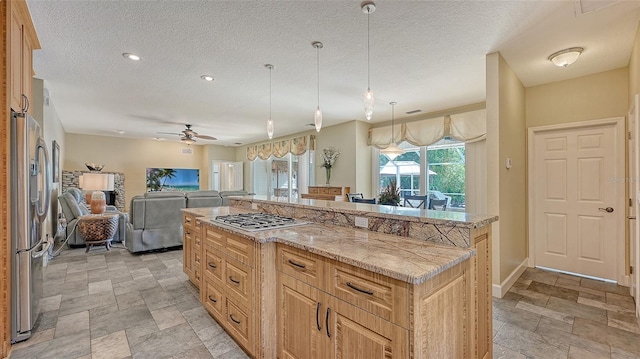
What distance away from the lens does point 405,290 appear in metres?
1.15

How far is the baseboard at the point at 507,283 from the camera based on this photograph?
9.92 ft

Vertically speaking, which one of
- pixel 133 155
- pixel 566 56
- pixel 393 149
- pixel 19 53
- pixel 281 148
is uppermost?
pixel 566 56

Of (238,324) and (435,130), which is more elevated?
(435,130)

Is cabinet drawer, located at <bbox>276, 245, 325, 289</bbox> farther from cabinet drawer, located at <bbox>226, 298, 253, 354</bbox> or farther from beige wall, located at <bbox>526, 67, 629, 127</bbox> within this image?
beige wall, located at <bbox>526, 67, 629, 127</bbox>

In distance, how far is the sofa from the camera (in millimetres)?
4512

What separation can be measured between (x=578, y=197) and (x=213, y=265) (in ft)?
14.8

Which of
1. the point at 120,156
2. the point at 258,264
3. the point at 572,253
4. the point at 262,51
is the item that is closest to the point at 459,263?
the point at 258,264

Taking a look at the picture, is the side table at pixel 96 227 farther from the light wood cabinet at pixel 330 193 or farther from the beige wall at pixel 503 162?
the beige wall at pixel 503 162

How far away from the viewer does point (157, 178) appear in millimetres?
9547

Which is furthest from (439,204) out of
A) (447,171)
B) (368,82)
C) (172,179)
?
(172,179)

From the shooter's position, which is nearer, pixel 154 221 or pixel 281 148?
pixel 154 221

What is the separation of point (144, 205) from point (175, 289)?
192cm

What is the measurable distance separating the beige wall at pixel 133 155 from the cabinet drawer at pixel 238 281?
879cm

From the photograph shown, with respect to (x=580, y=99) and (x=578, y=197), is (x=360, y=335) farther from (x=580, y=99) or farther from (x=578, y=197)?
(x=580, y=99)
